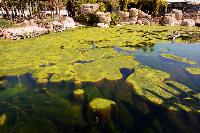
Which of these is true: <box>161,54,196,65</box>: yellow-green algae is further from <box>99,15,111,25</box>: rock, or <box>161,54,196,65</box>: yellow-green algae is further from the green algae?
<box>99,15,111,25</box>: rock

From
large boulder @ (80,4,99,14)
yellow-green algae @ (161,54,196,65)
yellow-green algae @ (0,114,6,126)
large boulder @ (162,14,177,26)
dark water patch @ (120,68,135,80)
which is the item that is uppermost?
large boulder @ (80,4,99,14)

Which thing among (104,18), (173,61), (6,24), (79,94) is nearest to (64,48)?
(173,61)

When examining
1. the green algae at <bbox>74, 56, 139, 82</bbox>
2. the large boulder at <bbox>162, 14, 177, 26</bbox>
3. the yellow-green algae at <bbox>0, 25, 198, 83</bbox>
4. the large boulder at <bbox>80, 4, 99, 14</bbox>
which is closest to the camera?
the green algae at <bbox>74, 56, 139, 82</bbox>

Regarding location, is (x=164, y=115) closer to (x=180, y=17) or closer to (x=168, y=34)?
(x=168, y=34)

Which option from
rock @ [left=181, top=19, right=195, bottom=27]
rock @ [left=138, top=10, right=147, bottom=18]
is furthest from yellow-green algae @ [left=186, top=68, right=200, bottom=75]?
rock @ [left=138, top=10, right=147, bottom=18]

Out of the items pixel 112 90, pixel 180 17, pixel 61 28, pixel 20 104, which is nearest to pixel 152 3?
pixel 180 17

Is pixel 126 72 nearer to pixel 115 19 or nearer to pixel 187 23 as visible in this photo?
pixel 115 19
